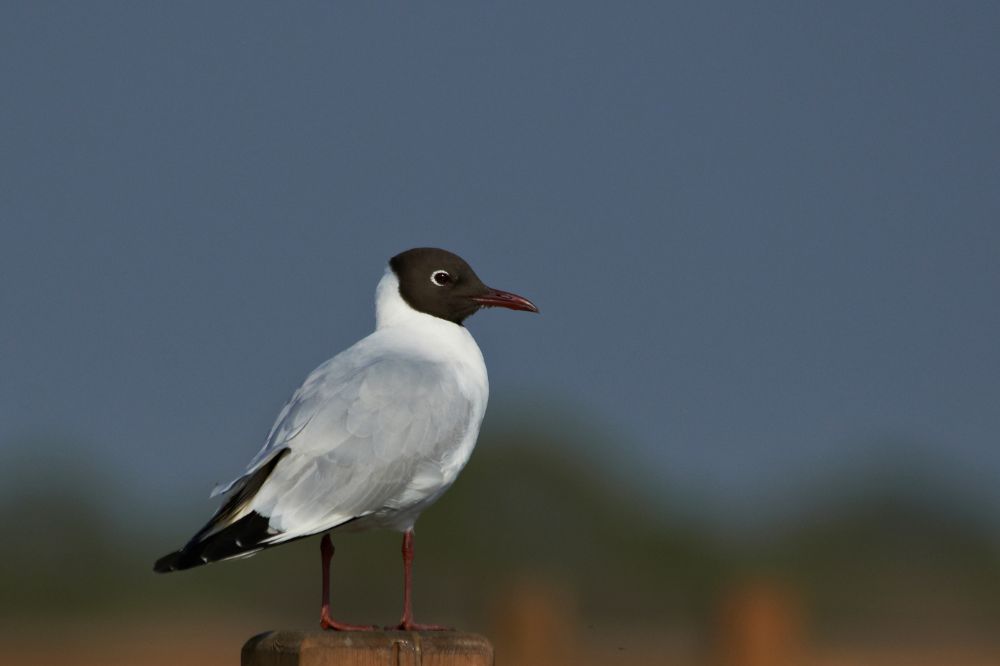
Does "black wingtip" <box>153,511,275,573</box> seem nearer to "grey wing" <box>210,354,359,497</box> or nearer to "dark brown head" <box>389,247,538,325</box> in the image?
"grey wing" <box>210,354,359,497</box>

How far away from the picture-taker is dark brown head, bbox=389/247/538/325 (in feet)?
22.4

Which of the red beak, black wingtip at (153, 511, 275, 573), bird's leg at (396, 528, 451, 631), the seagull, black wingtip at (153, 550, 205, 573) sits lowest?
bird's leg at (396, 528, 451, 631)

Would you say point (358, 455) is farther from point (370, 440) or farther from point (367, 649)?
point (367, 649)

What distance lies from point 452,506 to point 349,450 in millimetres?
18452

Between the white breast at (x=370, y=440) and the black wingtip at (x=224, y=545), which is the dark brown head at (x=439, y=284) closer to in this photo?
the white breast at (x=370, y=440)

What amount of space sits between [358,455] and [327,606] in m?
0.62

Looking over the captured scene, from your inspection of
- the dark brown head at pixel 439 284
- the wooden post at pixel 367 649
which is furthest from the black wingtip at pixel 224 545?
the dark brown head at pixel 439 284

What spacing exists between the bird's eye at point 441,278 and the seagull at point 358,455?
0.35 meters

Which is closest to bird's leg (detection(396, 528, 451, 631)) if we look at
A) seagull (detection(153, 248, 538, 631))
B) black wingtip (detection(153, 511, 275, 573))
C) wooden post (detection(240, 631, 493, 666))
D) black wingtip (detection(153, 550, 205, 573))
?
seagull (detection(153, 248, 538, 631))

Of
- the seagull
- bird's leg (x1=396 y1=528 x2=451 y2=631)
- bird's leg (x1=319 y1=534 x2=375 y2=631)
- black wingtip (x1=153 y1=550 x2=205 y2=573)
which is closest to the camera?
bird's leg (x1=319 y1=534 x2=375 y2=631)

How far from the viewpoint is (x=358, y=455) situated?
5766 mm

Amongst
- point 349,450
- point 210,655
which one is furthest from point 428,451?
point 210,655

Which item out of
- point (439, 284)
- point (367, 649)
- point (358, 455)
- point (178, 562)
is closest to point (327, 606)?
point (178, 562)

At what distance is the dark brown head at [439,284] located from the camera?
6816mm
